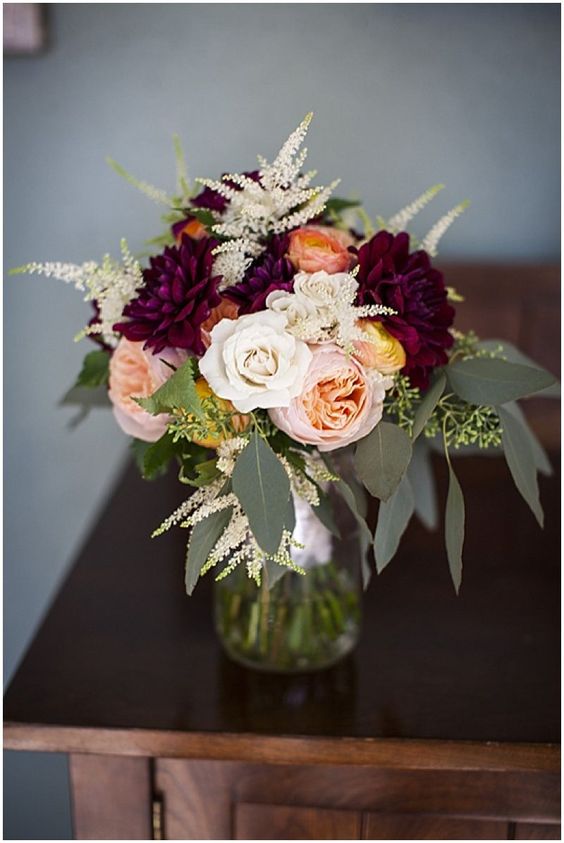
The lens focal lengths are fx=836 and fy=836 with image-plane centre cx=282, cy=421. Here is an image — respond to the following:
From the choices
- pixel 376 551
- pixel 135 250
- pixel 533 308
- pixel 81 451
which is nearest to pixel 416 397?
pixel 376 551

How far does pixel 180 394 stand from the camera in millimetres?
583

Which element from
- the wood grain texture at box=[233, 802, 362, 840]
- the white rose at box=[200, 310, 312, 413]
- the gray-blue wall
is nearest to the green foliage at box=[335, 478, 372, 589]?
the white rose at box=[200, 310, 312, 413]

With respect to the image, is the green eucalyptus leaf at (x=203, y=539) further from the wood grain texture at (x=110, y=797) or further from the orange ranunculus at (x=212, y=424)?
the wood grain texture at (x=110, y=797)

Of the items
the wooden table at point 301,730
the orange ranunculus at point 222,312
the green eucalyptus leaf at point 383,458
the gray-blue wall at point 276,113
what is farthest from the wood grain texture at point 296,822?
the gray-blue wall at point 276,113

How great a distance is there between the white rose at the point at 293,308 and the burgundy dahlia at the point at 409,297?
0.14ft

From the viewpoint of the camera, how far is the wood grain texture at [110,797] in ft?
2.42

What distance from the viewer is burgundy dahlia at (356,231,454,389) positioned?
610mm

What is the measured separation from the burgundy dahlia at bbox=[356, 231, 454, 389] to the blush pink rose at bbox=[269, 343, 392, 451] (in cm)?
4

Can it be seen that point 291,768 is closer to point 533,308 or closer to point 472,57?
point 533,308

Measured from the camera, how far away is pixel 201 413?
1.91 feet

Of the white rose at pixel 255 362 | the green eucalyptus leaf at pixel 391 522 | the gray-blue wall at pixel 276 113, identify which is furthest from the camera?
the gray-blue wall at pixel 276 113

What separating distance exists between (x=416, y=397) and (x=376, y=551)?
13cm

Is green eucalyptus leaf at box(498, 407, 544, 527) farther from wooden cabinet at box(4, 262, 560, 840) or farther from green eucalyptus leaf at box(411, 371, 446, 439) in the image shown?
wooden cabinet at box(4, 262, 560, 840)

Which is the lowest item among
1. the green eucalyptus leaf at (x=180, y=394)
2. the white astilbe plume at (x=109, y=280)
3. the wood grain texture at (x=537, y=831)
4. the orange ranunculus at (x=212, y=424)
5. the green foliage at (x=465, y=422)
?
the wood grain texture at (x=537, y=831)
